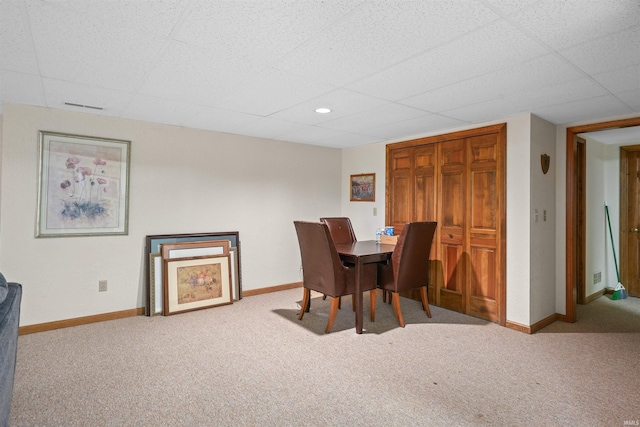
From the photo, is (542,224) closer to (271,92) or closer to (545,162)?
(545,162)

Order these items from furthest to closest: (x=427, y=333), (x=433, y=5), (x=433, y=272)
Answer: (x=433, y=272)
(x=427, y=333)
(x=433, y=5)

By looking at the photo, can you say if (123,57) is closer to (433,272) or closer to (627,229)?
(433,272)

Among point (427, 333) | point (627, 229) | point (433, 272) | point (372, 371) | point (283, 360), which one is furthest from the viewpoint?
point (627, 229)

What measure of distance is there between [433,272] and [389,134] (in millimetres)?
1762

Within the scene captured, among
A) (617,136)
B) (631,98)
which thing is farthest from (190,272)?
(617,136)

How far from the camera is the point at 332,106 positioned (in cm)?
317

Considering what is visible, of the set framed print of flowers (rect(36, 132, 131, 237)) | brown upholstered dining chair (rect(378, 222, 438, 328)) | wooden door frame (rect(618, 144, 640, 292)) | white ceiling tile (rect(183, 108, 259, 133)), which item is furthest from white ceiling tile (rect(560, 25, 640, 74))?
framed print of flowers (rect(36, 132, 131, 237))

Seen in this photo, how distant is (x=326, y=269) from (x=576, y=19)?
8.21 feet

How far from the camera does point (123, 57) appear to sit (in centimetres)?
215

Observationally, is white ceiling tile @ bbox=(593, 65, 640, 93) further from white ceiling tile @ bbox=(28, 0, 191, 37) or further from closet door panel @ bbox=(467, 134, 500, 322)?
white ceiling tile @ bbox=(28, 0, 191, 37)

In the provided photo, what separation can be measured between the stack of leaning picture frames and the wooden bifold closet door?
231 centimetres

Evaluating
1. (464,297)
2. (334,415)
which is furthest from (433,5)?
(464,297)

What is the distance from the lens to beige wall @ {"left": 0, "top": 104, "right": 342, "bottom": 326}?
10.5 ft

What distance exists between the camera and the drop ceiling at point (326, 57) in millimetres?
1623
